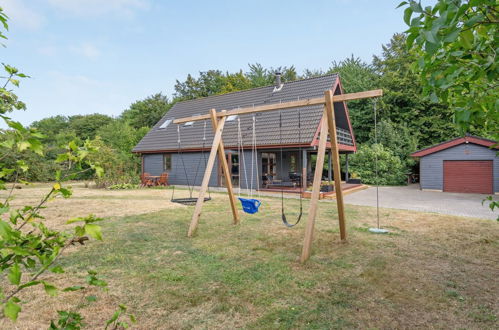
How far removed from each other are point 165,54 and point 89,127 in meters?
23.5

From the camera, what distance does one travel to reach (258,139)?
14234 millimetres

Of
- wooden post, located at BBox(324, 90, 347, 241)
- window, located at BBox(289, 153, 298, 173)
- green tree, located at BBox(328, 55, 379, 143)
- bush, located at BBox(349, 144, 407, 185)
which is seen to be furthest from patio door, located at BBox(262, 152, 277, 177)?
green tree, located at BBox(328, 55, 379, 143)

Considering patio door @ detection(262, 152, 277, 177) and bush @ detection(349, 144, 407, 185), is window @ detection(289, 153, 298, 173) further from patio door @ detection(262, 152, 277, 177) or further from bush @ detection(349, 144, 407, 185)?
bush @ detection(349, 144, 407, 185)

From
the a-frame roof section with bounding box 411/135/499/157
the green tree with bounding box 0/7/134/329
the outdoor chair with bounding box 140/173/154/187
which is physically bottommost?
the outdoor chair with bounding box 140/173/154/187

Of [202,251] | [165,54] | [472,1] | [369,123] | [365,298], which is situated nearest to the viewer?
[472,1]

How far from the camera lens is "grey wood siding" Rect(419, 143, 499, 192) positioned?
44.1ft

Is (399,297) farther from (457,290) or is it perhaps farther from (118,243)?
(118,243)

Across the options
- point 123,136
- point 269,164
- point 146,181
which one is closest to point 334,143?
point 269,164

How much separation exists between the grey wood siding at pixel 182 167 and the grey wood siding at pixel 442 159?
11.6 metres

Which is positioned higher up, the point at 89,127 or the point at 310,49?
the point at 310,49

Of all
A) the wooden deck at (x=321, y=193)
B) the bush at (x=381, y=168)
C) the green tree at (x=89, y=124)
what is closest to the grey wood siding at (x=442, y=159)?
the bush at (x=381, y=168)

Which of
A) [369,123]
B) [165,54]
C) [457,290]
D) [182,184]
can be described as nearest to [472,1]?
[457,290]

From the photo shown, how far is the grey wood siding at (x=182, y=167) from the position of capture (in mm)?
15942

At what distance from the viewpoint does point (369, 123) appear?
24.0 m
